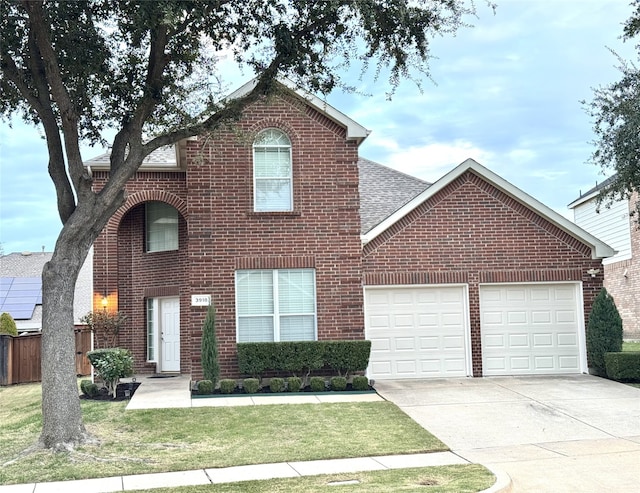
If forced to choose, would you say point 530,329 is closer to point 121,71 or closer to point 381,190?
point 381,190

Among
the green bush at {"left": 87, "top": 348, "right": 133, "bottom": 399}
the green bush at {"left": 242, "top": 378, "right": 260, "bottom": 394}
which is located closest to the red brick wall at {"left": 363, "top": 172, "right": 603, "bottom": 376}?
the green bush at {"left": 242, "top": 378, "right": 260, "bottom": 394}

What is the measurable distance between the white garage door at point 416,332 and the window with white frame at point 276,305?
1.49 m

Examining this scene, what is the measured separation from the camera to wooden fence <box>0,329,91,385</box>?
20719mm

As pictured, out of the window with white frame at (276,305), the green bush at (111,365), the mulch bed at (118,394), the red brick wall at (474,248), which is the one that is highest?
A: the red brick wall at (474,248)

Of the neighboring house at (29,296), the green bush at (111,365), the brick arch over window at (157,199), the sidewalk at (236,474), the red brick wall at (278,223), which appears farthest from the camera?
the neighboring house at (29,296)

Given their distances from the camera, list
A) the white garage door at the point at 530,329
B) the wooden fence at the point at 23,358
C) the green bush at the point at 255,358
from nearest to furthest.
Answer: the green bush at the point at 255,358 < the white garage door at the point at 530,329 < the wooden fence at the point at 23,358

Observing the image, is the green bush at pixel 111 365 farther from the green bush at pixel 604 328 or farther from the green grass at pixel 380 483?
the green bush at pixel 604 328


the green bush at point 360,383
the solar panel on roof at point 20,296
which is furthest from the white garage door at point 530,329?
the solar panel on roof at point 20,296

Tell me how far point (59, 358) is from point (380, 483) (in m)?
5.32

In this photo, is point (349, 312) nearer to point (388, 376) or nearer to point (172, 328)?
point (388, 376)

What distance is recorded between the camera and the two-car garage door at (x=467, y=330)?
16.5 meters

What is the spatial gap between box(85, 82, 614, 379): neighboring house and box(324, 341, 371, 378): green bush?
57 cm

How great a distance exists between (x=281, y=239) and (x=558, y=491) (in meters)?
9.41

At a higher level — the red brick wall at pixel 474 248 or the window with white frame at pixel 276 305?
the red brick wall at pixel 474 248
